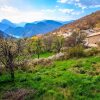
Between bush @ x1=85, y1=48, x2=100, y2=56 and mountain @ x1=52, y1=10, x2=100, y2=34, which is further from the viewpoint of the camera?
mountain @ x1=52, y1=10, x2=100, y2=34

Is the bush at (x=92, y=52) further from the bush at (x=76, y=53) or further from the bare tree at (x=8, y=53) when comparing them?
the bare tree at (x=8, y=53)

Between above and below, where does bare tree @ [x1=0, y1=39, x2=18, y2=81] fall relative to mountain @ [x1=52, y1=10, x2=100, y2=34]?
below

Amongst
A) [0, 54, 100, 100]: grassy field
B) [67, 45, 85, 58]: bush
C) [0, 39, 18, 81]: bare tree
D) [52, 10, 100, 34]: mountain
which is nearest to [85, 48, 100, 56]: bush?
[67, 45, 85, 58]: bush

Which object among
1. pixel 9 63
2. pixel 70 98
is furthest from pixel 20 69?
pixel 70 98

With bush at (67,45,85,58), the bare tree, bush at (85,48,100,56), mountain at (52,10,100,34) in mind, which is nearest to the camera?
the bare tree

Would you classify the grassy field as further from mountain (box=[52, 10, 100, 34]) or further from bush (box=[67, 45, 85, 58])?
mountain (box=[52, 10, 100, 34])

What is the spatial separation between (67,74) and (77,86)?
10.6 ft

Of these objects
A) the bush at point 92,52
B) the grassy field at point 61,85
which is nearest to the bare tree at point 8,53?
the grassy field at point 61,85

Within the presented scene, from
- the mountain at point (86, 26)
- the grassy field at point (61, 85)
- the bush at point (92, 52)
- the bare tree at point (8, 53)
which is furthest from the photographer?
the mountain at point (86, 26)

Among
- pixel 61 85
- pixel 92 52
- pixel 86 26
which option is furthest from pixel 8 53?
pixel 86 26

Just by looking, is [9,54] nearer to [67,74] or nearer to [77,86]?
[67,74]

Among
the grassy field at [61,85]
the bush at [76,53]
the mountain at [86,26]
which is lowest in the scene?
the grassy field at [61,85]

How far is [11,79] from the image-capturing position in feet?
72.0

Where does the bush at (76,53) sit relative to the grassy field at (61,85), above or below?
above
